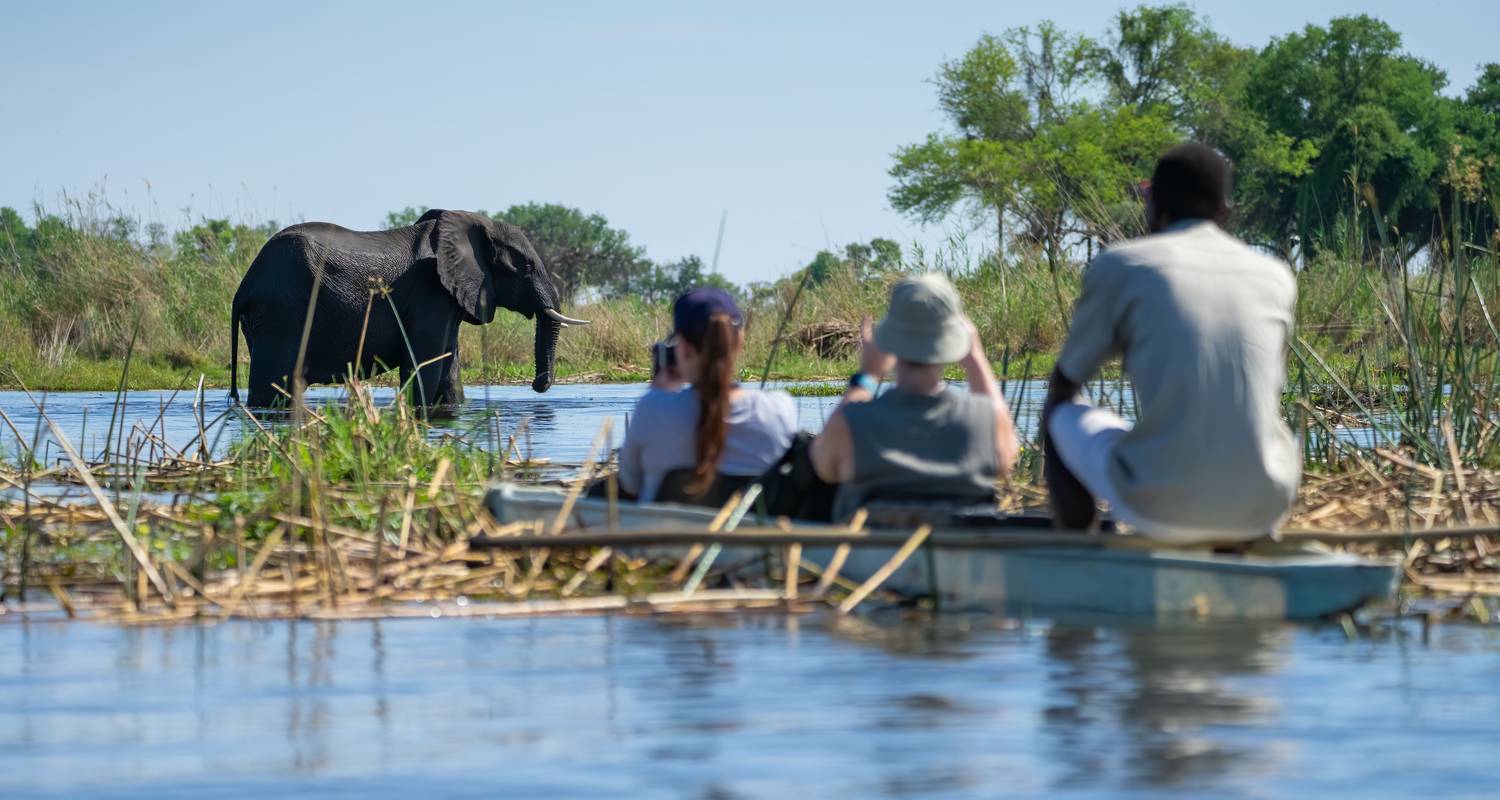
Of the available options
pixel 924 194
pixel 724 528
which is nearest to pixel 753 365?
pixel 724 528

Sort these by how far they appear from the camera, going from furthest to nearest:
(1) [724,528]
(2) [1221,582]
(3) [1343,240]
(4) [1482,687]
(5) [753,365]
Result: (5) [753,365] → (3) [1343,240] → (1) [724,528] → (2) [1221,582] → (4) [1482,687]

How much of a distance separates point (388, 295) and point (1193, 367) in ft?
41.2

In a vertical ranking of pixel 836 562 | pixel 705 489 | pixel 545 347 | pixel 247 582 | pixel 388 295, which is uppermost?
pixel 388 295

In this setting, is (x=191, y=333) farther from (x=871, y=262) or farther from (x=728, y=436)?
(x=728, y=436)

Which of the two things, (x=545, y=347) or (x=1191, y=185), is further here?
(x=545, y=347)

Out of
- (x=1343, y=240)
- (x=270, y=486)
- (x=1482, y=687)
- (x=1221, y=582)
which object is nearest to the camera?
(x=1482, y=687)

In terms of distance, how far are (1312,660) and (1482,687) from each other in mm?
490

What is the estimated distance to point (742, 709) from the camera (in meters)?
5.12

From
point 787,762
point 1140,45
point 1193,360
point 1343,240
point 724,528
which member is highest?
point 1140,45

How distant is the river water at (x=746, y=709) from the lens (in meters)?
4.40

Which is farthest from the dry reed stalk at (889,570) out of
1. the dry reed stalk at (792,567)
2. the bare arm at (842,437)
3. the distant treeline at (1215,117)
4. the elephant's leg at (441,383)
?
the distant treeline at (1215,117)

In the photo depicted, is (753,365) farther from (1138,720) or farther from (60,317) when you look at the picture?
(1138,720)

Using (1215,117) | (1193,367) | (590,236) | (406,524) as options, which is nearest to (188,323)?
(406,524)

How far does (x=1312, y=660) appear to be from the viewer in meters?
5.64
